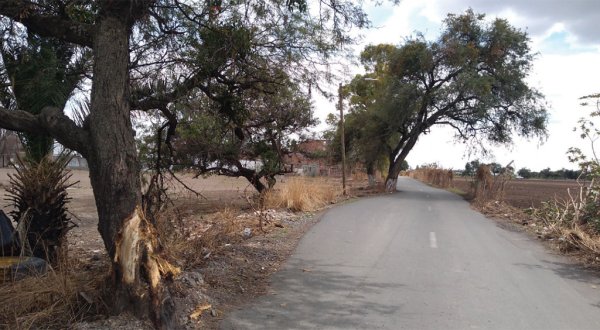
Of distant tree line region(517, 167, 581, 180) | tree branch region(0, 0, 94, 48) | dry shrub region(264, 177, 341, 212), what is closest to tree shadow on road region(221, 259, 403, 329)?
tree branch region(0, 0, 94, 48)

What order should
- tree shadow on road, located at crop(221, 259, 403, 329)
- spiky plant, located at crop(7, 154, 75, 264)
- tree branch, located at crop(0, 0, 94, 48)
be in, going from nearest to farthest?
tree shadow on road, located at crop(221, 259, 403, 329) < tree branch, located at crop(0, 0, 94, 48) < spiky plant, located at crop(7, 154, 75, 264)

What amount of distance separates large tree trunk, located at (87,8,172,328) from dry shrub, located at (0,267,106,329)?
397 millimetres

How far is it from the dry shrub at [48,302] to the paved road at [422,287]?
157cm

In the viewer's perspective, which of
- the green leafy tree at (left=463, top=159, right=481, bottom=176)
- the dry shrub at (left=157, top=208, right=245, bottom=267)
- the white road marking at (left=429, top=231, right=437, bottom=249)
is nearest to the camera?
the dry shrub at (left=157, top=208, right=245, bottom=267)

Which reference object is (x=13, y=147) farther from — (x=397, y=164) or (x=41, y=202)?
(x=397, y=164)

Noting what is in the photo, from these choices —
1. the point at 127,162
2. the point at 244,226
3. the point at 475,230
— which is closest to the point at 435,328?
the point at 127,162

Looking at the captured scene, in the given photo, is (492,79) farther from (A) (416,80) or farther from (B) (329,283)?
(B) (329,283)

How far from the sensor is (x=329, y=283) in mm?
8289

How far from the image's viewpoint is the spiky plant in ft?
24.4

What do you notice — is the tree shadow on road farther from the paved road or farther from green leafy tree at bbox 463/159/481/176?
green leafy tree at bbox 463/159/481/176

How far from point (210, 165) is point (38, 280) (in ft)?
54.9

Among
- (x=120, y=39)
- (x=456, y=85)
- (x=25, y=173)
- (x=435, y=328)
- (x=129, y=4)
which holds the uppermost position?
(x=456, y=85)

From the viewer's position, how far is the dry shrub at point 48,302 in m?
5.19

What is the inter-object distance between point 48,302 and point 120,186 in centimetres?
140
